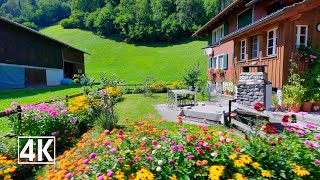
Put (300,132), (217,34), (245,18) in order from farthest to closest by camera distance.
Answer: (217,34)
(245,18)
(300,132)

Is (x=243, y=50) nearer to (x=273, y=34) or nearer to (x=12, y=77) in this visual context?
(x=273, y=34)

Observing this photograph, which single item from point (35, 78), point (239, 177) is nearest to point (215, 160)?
point (239, 177)

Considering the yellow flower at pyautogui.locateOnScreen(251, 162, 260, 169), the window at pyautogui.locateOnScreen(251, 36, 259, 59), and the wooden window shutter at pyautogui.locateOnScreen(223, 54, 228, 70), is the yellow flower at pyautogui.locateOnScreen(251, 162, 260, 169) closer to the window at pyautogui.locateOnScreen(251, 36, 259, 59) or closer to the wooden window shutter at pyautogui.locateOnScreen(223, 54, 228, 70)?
the window at pyautogui.locateOnScreen(251, 36, 259, 59)

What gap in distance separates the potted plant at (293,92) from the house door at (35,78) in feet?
71.4

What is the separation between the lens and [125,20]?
58.4 metres

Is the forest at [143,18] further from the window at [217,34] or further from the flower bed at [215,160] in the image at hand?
the flower bed at [215,160]

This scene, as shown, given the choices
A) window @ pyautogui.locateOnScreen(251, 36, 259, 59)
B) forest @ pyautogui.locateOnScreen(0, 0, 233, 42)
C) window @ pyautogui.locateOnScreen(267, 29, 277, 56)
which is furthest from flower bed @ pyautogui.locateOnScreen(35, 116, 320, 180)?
forest @ pyautogui.locateOnScreen(0, 0, 233, 42)

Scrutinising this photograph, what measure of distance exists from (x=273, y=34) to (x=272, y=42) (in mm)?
393

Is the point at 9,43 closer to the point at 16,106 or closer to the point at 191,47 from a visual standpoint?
the point at 16,106

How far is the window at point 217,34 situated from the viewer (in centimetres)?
1566

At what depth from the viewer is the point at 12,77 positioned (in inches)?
727

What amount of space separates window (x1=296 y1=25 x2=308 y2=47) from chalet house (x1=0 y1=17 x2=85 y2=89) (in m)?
20.7

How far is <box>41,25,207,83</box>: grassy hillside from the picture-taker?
3344cm

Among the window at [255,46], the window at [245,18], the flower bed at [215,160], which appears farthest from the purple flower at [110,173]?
the window at [245,18]
